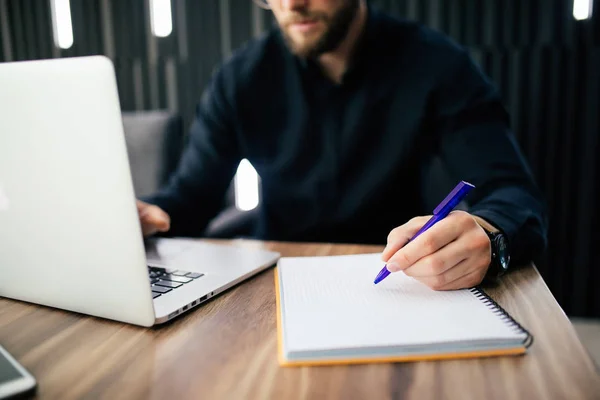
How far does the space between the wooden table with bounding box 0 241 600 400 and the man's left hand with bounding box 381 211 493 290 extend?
6 centimetres

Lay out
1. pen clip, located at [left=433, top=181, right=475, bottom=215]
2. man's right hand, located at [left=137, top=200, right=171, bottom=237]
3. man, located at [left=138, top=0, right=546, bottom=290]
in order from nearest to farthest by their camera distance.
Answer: pen clip, located at [left=433, top=181, right=475, bottom=215] < man's right hand, located at [left=137, top=200, right=171, bottom=237] < man, located at [left=138, top=0, right=546, bottom=290]

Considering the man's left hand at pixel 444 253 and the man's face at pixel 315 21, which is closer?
the man's left hand at pixel 444 253

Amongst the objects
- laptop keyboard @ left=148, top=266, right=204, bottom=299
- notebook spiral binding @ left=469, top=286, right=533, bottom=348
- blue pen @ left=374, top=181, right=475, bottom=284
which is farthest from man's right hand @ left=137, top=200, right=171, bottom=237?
notebook spiral binding @ left=469, top=286, right=533, bottom=348

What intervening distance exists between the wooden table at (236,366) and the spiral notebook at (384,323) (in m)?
0.01

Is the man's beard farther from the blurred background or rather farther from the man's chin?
the blurred background

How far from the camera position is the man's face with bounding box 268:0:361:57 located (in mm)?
1088

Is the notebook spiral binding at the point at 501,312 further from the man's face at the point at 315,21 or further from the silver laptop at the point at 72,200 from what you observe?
the man's face at the point at 315,21

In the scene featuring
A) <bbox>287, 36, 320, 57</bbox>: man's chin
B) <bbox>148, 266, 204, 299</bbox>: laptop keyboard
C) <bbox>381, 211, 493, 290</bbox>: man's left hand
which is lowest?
<bbox>148, 266, 204, 299</bbox>: laptop keyboard

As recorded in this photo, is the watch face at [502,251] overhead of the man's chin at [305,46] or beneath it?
beneath

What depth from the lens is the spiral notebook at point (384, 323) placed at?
16.7 inches

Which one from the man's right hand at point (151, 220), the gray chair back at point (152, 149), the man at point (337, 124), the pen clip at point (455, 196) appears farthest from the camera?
the gray chair back at point (152, 149)

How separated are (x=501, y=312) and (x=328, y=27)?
2.68 feet

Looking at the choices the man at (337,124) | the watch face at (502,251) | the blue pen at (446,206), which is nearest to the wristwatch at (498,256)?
the watch face at (502,251)

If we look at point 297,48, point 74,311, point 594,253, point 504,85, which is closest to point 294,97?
point 297,48
